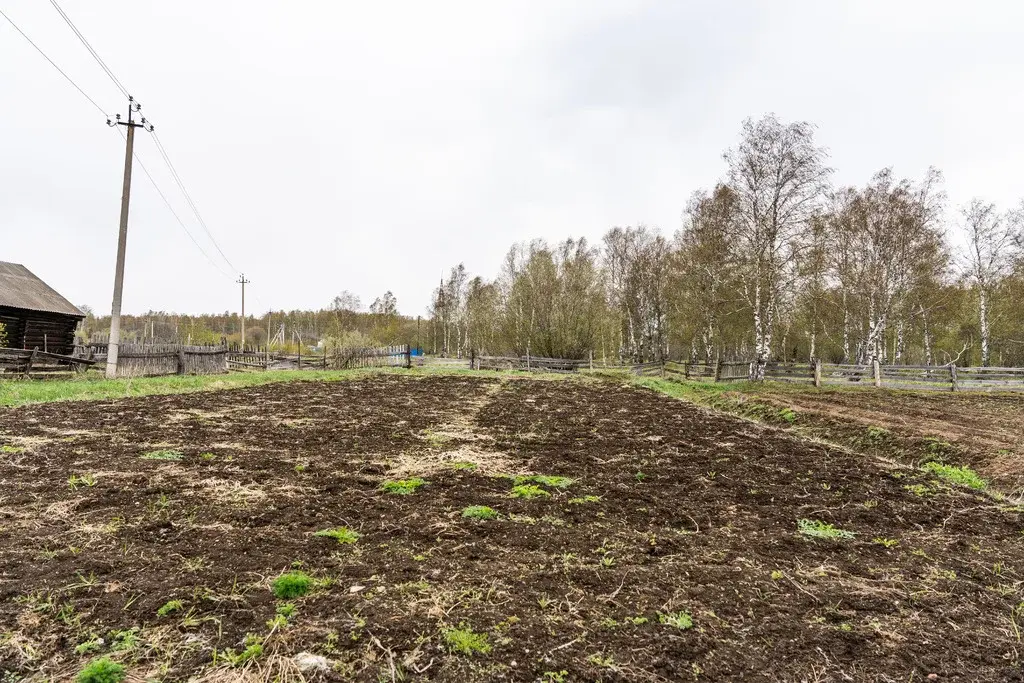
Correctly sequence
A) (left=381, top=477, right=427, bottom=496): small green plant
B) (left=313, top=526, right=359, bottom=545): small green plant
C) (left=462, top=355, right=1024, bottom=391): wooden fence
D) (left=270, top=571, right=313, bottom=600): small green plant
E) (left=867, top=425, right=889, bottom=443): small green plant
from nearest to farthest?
1. (left=270, top=571, right=313, bottom=600): small green plant
2. (left=313, top=526, right=359, bottom=545): small green plant
3. (left=381, top=477, right=427, bottom=496): small green plant
4. (left=867, top=425, right=889, bottom=443): small green plant
5. (left=462, top=355, right=1024, bottom=391): wooden fence

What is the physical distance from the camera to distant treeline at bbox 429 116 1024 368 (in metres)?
23.8

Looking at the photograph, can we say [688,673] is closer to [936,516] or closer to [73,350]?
[936,516]

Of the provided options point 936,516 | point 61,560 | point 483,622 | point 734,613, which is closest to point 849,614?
point 734,613

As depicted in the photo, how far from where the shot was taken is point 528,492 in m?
5.82

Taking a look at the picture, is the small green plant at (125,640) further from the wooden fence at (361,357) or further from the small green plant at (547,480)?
the wooden fence at (361,357)

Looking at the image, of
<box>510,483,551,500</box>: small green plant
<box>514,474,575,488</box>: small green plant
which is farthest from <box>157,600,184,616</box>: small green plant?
<box>514,474,575,488</box>: small green plant

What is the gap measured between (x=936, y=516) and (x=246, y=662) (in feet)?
21.9

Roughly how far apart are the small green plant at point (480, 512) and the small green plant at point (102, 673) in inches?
117

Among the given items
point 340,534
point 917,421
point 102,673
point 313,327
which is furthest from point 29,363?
point 313,327

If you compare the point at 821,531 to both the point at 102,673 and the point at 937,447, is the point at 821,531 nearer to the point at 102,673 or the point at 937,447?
the point at 102,673

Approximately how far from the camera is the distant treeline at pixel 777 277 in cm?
2380

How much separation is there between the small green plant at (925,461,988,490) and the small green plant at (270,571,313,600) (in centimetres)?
835

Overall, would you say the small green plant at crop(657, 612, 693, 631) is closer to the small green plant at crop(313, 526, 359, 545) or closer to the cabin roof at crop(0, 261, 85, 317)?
the small green plant at crop(313, 526, 359, 545)

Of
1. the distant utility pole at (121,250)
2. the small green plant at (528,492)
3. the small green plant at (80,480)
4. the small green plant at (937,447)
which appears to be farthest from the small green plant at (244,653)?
the distant utility pole at (121,250)
